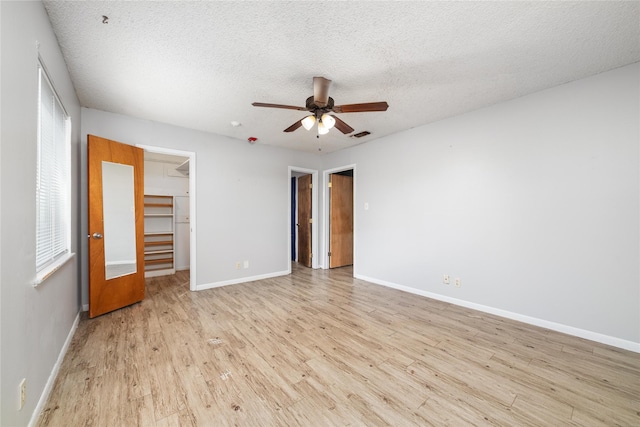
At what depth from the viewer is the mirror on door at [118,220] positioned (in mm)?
2967

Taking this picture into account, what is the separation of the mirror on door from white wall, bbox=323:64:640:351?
3904mm

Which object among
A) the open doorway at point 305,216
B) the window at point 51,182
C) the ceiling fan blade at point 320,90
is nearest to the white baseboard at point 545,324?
the open doorway at point 305,216

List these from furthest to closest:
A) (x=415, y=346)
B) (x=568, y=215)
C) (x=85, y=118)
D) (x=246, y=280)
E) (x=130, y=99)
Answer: (x=246, y=280)
(x=85, y=118)
(x=130, y=99)
(x=568, y=215)
(x=415, y=346)

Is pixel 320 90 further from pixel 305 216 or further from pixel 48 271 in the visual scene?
pixel 305 216

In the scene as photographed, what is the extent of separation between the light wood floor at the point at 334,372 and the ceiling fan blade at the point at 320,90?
7.71 feet

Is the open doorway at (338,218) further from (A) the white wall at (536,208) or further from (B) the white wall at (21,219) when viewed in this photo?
(B) the white wall at (21,219)

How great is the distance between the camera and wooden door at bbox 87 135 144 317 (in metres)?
2.80

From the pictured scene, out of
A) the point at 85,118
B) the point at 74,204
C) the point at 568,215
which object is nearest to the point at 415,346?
the point at 568,215

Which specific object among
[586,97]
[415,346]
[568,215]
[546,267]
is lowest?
[415,346]

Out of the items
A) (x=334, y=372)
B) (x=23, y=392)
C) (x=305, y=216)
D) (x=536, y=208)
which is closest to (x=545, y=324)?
(x=536, y=208)

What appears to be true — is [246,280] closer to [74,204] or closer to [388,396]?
[74,204]

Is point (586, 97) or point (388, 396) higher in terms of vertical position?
point (586, 97)

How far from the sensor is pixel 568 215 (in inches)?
97.7

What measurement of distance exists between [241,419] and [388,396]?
0.96m
